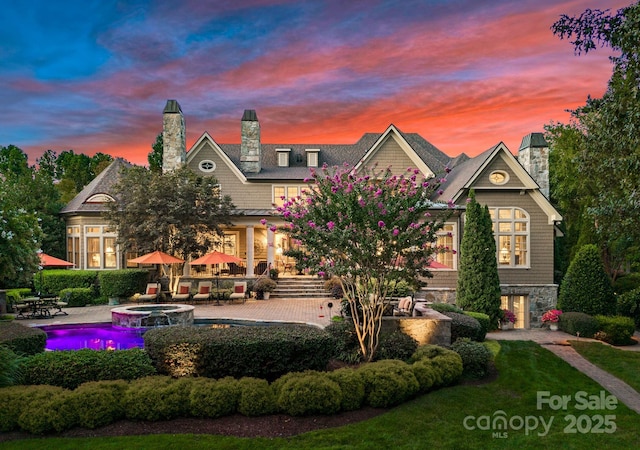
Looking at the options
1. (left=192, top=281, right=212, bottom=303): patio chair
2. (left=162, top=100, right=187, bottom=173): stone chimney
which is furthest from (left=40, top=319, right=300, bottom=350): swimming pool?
(left=162, top=100, right=187, bottom=173): stone chimney

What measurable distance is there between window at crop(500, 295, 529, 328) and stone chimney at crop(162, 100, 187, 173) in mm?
18790

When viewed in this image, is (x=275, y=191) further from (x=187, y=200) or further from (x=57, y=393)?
(x=57, y=393)

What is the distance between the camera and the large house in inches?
781

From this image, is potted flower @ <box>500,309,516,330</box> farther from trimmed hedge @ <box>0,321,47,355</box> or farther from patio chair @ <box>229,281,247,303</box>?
trimmed hedge @ <box>0,321,47,355</box>

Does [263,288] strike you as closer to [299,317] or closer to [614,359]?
[299,317]

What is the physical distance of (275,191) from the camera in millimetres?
24672

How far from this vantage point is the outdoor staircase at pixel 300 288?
21.1 meters

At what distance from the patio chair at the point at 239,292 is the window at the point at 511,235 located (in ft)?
41.2


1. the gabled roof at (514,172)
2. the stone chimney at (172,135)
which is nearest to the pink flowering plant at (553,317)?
the gabled roof at (514,172)

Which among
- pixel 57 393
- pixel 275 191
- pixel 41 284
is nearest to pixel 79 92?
pixel 41 284

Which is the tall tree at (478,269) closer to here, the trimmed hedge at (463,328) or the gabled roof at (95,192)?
the trimmed hedge at (463,328)


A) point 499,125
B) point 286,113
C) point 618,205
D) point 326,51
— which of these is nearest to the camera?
point 618,205

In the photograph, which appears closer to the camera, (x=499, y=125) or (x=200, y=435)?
(x=200, y=435)

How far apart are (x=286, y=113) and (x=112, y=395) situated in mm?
20556
